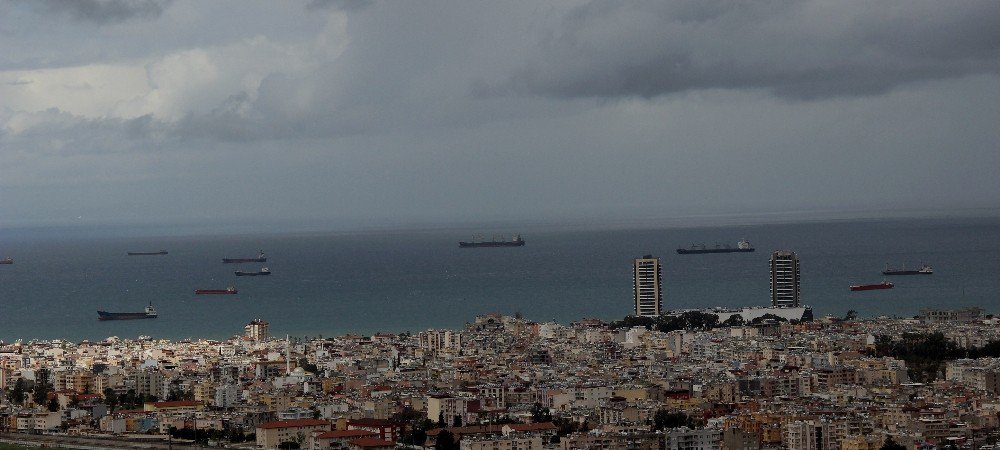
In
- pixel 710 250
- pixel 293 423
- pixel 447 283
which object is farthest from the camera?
pixel 710 250

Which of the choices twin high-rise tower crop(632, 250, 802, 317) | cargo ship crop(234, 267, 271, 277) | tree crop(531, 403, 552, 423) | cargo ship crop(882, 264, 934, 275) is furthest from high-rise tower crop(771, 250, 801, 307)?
cargo ship crop(234, 267, 271, 277)

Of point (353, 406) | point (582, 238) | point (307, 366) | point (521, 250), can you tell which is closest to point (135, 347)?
point (307, 366)

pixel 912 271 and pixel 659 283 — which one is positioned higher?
pixel 912 271

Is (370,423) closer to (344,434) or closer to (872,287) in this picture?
(344,434)

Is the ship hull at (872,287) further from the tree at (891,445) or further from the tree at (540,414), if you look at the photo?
the tree at (891,445)

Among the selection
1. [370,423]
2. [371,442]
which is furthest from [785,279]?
[371,442]

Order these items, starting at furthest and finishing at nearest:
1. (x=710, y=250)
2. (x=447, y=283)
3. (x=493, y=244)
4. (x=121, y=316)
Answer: (x=493, y=244) → (x=710, y=250) → (x=447, y=283) → (x=121, y=316)

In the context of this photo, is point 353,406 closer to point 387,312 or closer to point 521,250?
point 387,312

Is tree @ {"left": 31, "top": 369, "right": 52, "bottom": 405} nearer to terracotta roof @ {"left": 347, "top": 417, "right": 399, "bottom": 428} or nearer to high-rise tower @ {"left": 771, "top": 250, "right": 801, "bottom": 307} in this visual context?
terracotta roof @ {"left": 347, "top": 417, "right": 399, "bottom": 428}
